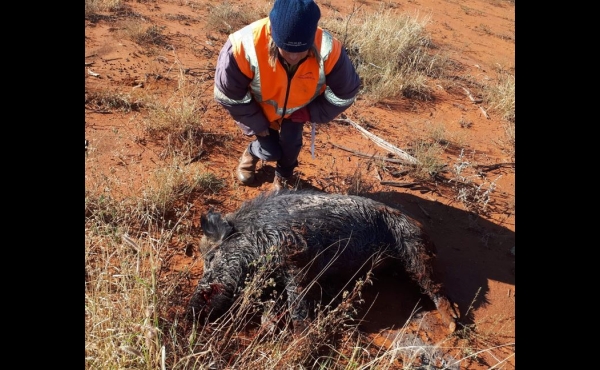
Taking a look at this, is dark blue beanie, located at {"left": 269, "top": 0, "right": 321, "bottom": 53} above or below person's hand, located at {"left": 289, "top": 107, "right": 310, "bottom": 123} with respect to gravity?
above

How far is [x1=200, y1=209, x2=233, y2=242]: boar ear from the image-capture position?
10.7ft

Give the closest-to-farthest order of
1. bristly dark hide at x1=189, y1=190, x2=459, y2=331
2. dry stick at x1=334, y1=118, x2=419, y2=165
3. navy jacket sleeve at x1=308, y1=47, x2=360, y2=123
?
bristly dark hide at x1=189, y1=190, x2=459, y2=331 < navy jacket sleeve at x1=308, y1=47, x2=360, y2=123 < dry stick at x1=334, y1=118, x2=419, y2=165

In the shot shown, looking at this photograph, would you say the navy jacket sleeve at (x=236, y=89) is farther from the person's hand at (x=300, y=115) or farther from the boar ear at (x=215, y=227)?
the boar ear at (x=215, y=227)

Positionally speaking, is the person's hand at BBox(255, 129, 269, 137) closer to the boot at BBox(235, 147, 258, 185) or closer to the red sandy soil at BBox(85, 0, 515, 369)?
the boot at BBox(235, 147, 258, 185)

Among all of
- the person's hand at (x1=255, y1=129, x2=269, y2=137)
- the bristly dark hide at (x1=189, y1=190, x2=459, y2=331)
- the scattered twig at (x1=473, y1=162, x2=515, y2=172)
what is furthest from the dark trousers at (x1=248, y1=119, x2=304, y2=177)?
the scattered twig at (x1=473, y1=162, x2=515, y2=172)

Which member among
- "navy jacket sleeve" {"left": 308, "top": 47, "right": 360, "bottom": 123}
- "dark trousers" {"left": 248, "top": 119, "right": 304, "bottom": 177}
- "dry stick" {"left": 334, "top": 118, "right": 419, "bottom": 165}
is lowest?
"dry stick" {"left": 334, "top": 118, "right": 419, "bottom": 165}

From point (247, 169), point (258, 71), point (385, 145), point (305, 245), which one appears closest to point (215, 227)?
point (305, 245)

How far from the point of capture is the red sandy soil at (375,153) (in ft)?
11.9

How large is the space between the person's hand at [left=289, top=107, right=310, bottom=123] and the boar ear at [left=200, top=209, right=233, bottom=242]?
4.16 feet

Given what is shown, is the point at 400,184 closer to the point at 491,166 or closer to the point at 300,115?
the point at 491,166

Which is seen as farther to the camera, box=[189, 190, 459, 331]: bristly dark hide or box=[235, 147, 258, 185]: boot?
box=[235, 147, 258, 185]: boot

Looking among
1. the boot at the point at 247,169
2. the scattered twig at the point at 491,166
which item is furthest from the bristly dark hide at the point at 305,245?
the scattered twig at the point at 491,166

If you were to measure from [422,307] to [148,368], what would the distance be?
91.0 inches
